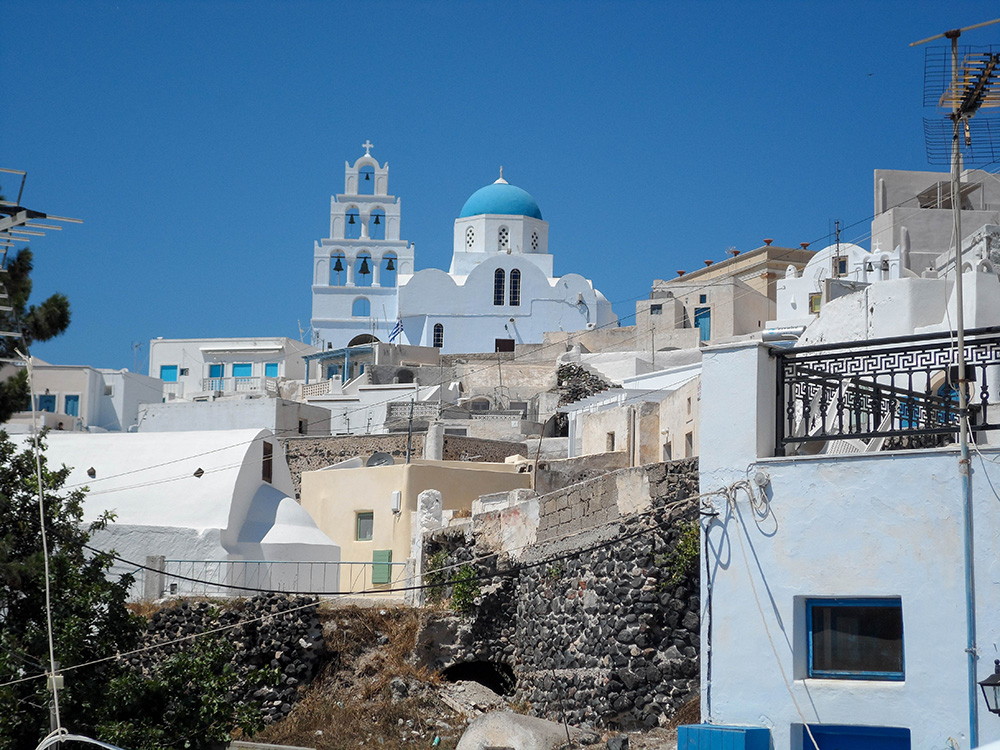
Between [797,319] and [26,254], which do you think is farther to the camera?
[797,319]

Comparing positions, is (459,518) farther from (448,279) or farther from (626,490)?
(448,279)

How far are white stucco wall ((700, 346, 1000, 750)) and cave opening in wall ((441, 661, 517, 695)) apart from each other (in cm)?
706

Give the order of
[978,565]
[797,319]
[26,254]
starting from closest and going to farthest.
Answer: [978,565] < [26,254] < [797,319]

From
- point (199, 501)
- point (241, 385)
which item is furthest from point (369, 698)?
point (241, 385)

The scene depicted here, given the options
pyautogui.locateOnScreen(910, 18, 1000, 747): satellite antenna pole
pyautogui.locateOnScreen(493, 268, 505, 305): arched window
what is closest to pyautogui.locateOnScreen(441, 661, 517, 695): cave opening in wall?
pyautogui.locateOnScreen(910, 18, 1000, 747): satellite antenna pole

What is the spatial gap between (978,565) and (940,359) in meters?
1.49

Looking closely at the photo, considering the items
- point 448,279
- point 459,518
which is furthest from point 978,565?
point 448,279

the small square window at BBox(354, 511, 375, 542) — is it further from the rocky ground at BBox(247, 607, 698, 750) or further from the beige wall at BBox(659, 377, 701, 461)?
the rocky ground at BBox(247, 607, 698, 750)

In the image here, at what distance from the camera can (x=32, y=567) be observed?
11.7m

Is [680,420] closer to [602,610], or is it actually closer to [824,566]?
[602,610]

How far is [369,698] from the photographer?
15.4 m

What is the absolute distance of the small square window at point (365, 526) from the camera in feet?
77.5

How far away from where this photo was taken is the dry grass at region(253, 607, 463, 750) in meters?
14.3

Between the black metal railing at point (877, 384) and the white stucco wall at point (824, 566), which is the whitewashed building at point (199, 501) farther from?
the black metal railing at point (877, 384)
